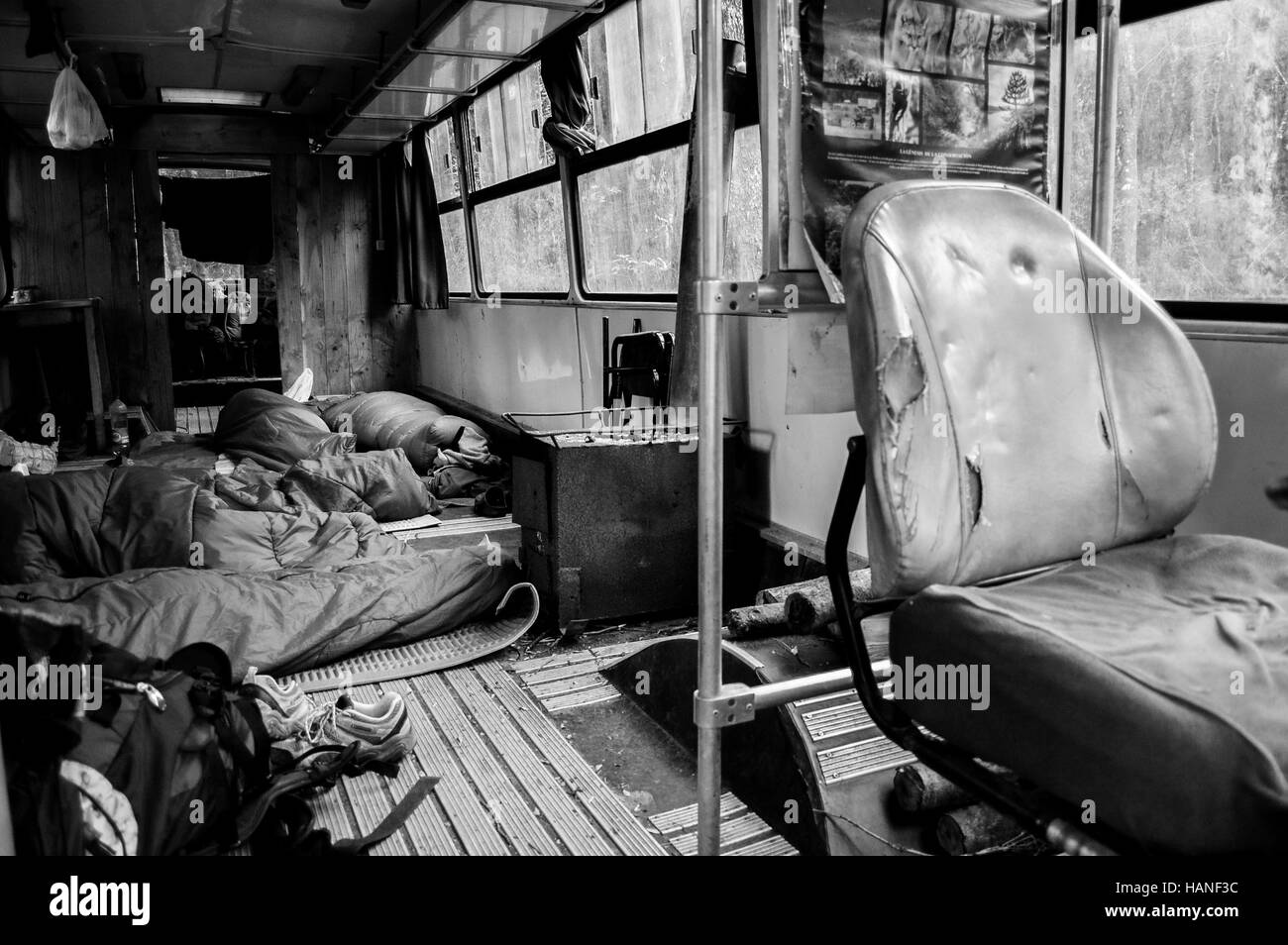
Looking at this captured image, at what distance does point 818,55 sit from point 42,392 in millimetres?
6885

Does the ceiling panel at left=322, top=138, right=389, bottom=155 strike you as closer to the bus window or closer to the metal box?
the bus window

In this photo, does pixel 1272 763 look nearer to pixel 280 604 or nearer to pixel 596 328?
pixel 280 604

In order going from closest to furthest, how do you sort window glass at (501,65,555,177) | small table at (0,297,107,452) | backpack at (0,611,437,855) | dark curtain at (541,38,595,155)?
backpack at (0,611,437,855) → dark curtain at (541,38,595,155) → window glass at (501,65,555,177) → small table at (0,297,107,452)

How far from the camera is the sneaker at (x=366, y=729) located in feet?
7.48

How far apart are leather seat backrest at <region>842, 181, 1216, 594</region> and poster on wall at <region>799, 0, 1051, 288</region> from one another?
130 mm

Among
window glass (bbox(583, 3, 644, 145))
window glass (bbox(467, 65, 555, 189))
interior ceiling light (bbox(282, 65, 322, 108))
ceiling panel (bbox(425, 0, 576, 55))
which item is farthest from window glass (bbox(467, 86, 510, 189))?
window glass (bbox(583, 3, 644, 145))

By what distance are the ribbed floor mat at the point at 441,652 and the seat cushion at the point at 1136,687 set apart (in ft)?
6.53

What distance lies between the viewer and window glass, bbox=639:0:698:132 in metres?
3.60

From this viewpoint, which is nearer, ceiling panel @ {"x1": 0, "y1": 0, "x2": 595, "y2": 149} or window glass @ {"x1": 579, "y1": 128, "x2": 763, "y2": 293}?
window glass @ {"x1": 579, "y1": 128, "x2": 763, "y2": 293}

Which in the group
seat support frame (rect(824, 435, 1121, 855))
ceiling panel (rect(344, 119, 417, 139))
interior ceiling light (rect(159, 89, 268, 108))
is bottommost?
seat support frame (rect(824, 435, 1121, 855))

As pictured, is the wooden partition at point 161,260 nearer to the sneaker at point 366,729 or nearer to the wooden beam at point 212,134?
the wooden beam at point 212,134

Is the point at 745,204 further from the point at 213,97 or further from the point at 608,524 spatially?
the point at 213,97

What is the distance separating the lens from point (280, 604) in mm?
2850
